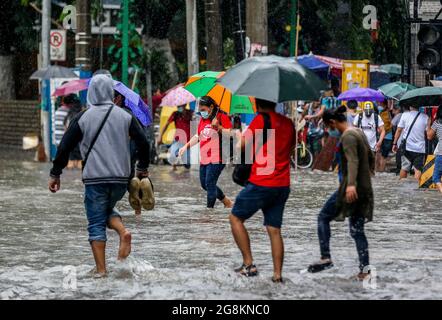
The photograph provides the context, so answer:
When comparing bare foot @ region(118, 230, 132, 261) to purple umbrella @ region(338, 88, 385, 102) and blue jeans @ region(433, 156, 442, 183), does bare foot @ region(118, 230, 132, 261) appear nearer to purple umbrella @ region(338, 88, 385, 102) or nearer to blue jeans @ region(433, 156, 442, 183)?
blue jeans @ region(433, 156, 442, 183)

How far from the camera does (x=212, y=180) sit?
18.2m

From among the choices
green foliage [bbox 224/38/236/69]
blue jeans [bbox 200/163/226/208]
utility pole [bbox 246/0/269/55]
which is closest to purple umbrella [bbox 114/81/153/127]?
blue jeans [bbox 200/163/226/208]

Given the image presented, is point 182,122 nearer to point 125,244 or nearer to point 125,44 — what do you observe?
point 125,44

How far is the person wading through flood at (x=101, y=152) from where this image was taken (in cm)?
1148

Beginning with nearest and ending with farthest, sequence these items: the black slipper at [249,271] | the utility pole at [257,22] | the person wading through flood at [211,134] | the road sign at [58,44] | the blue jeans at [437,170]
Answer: the black slipper at [249,271] → the person wading through flood at [211,134] → the blue jeans at [437,170] → the utility pole at [257,22] → the road sign at [58,44]

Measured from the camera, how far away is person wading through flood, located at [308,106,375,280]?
11.3 m

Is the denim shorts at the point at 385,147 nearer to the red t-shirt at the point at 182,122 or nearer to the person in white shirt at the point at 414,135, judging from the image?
the red t-shirt at the point at 182,122

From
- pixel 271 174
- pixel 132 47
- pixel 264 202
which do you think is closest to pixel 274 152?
pixel 271 174

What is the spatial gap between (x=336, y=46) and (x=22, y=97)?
11866 mm

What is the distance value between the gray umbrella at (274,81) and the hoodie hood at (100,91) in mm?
967

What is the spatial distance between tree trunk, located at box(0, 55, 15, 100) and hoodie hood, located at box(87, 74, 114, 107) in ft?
103

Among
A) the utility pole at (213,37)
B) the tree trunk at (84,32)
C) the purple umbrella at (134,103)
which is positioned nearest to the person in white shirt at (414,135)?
the purple umbrella at (134,103)

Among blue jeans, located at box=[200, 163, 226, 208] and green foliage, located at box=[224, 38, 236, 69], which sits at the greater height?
green foliage, located at box=[224, 38, 236, 69]
